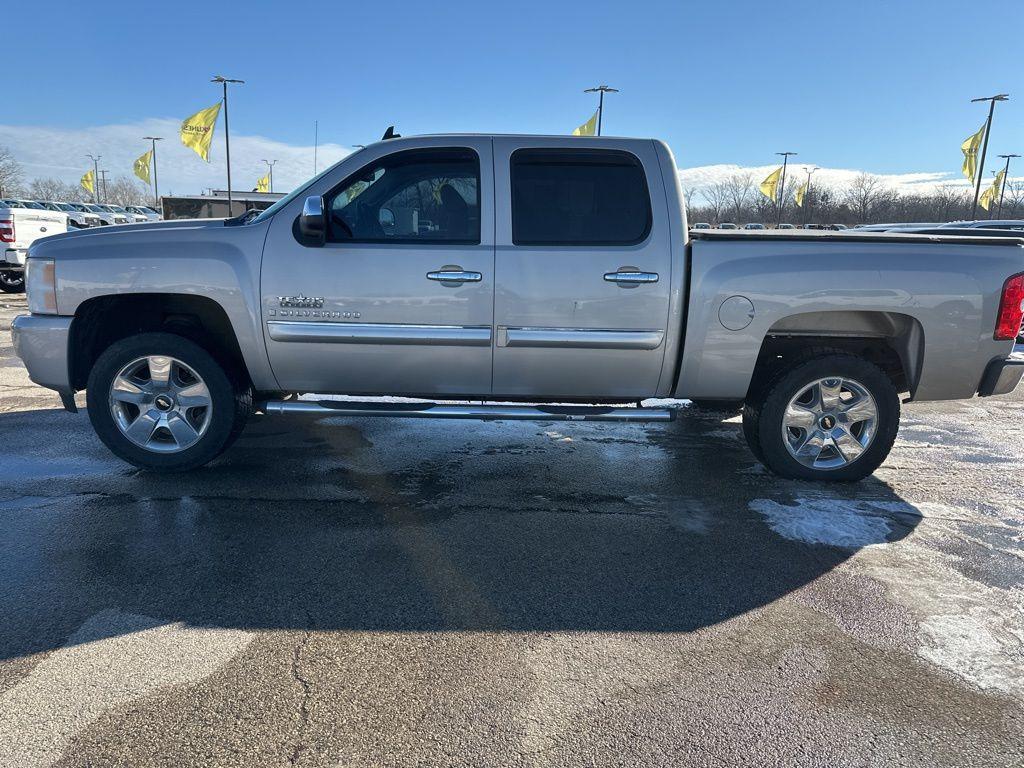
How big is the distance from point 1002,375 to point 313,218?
13.7 ft

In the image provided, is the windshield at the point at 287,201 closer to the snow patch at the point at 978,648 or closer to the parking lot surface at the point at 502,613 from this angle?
the parking lot surface at the point at 502,613

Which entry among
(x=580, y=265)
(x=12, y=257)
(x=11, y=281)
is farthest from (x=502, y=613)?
(x=11, y=281)

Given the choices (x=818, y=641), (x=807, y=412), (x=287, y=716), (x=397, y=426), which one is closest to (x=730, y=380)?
(x=807, y=412)

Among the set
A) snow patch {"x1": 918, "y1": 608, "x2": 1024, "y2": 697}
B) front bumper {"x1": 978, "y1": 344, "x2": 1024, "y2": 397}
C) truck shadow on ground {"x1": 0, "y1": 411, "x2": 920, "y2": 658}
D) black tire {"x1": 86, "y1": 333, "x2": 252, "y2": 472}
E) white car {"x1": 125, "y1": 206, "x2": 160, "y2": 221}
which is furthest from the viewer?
white car {"x1": 125, "y1": 206, "x2": 160, "y2": 221}

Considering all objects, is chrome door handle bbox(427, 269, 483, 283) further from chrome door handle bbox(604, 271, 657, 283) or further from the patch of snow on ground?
the patch of snow on ground

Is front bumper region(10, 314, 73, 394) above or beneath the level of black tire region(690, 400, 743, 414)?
above

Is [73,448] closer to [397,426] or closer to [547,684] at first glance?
[397,426]

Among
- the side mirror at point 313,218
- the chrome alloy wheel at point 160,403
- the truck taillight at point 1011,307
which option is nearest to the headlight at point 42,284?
the chrome alloy wheel at point 160,403

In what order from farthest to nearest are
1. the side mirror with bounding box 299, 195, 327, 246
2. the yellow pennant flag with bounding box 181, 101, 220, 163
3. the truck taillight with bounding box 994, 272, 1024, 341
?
the yellow pennant flag with bounding box 181, 101, 220, 163
the truck taillight with bounding box 994, 272, 1024, 341
the side mirror with bounding box 299, 195, 327, 246

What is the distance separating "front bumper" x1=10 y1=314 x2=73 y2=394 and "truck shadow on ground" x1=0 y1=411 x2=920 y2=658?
635mm

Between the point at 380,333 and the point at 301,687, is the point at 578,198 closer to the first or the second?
the point at 380,333

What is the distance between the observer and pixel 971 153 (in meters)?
33.4

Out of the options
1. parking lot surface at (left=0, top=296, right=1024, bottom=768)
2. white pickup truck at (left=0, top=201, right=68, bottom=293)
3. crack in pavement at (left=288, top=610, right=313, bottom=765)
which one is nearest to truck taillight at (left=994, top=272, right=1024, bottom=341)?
parking lot surface at (left=0, top=296, right=1024, bottom=768)

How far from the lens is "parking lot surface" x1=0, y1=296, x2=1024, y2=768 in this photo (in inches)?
90.4
